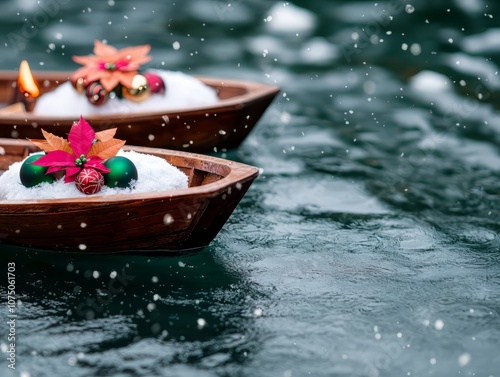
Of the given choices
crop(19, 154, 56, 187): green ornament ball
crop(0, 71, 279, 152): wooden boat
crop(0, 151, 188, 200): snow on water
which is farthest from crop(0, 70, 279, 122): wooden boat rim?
crop(19, 154, 56, 187): green ornament ball

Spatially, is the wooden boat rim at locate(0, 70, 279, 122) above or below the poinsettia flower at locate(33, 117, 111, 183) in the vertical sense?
below

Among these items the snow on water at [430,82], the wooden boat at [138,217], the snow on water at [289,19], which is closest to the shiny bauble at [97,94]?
the wooden boat at [138,217]

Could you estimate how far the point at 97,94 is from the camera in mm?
5285

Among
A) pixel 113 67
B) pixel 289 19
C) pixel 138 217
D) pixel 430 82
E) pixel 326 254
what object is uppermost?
pixel 113 67

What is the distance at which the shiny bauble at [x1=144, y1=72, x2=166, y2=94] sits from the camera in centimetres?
542

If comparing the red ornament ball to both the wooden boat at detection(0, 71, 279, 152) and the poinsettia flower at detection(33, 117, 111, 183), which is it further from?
the wooden boat at detection(0, 71, 279, 152)

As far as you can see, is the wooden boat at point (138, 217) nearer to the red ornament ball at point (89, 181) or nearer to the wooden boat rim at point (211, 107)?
the red ornament ball at point (89, 181)

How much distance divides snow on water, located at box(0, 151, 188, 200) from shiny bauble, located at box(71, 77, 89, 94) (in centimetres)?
113

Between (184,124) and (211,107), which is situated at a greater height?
(211,107)

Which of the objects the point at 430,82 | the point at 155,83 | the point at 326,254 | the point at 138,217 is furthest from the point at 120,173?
the point at 430,82

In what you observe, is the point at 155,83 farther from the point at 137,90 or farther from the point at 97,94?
the point at 97,94

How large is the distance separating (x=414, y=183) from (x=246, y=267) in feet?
5.56

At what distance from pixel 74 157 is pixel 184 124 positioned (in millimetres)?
1371

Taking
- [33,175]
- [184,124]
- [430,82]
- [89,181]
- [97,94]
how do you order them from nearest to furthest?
[89,181], [33,175], [97,94], [184,124], [430,82]
